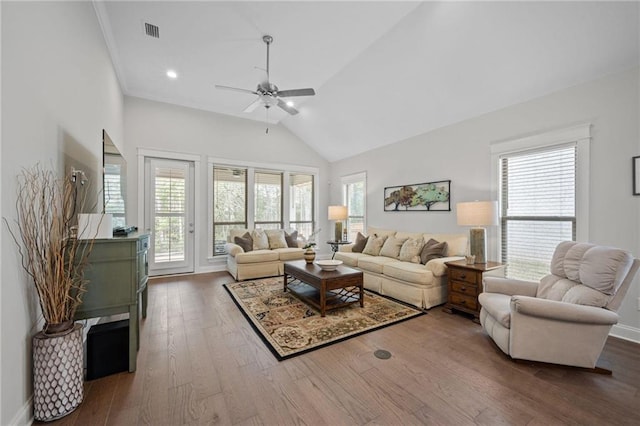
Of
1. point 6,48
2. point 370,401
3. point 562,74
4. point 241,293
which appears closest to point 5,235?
point 6,48

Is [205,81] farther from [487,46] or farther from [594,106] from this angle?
[594,106]

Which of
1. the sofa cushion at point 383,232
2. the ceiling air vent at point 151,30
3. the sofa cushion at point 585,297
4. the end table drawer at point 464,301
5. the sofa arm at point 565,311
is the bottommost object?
the end table drawer at point 464,301

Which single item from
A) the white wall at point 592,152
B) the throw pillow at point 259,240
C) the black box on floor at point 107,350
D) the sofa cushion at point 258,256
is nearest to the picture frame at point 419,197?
the white wall at point 592,152

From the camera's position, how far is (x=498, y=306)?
91.3 inches

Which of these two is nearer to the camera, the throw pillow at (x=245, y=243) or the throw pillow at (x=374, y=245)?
the throw pillow at (x=374, y=245)

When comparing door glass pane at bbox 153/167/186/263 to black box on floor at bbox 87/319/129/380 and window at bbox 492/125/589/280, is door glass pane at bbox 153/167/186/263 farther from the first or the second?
window at bbox 492/125/589/280

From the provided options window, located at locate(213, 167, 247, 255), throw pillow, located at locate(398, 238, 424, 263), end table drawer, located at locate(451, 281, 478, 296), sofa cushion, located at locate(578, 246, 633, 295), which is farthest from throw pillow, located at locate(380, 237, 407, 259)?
window, located at locate(213, 167, 247, 255)

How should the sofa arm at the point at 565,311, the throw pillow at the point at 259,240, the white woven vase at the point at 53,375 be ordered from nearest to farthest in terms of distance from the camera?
the white woven vase at the point at 53,375 < the sofa arm at the point at 565,311 < the throw pillow at the point at 259,240

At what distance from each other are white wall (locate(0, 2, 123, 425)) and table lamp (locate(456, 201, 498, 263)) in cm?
406

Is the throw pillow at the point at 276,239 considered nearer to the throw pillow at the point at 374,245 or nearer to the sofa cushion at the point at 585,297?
the throw pillow at the point at 374,245

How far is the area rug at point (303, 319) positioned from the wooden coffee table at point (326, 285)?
91mm

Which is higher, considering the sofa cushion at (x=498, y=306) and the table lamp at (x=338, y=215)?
the table lamp at (x=338, y=215)

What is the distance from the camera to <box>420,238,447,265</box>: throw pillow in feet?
12.2

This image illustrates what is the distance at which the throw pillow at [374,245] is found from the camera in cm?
457
